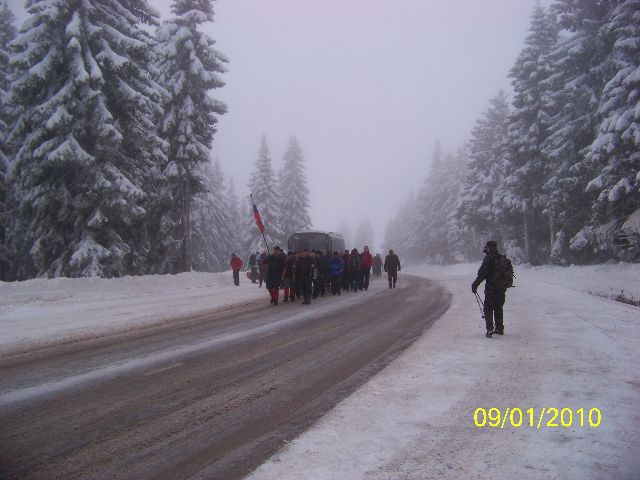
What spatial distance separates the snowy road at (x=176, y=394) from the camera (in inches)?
136

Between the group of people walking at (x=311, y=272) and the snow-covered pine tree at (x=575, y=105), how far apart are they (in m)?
10.1

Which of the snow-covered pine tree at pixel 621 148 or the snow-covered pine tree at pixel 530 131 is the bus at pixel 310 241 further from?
the snow-covered pine tree at pixel 621 148

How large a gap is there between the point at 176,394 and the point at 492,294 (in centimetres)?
616

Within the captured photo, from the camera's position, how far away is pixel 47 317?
11008 millimetres

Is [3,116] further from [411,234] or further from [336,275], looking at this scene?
[411,234]

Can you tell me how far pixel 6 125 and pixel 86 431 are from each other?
23.3 meters

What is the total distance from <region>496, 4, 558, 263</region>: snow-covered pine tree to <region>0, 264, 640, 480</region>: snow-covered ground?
2038 cm

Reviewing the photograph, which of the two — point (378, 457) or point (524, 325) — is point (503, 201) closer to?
point (524, 325)

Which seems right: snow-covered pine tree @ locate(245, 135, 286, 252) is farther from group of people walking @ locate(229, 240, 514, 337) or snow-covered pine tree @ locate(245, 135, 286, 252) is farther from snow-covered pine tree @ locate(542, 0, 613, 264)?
snow-covered pine tree @ locate(542, 0, 613, 264)

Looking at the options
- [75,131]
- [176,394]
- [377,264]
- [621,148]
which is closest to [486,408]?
[176,394]

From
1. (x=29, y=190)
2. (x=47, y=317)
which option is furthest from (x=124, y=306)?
(x=29, y=190)

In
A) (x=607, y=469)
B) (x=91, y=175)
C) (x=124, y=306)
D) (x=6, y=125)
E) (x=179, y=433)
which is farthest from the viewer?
(x=6, y=125)

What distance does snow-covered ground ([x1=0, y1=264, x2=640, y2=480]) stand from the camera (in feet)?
10.7

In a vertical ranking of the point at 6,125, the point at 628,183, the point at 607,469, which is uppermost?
the point at 6,125
